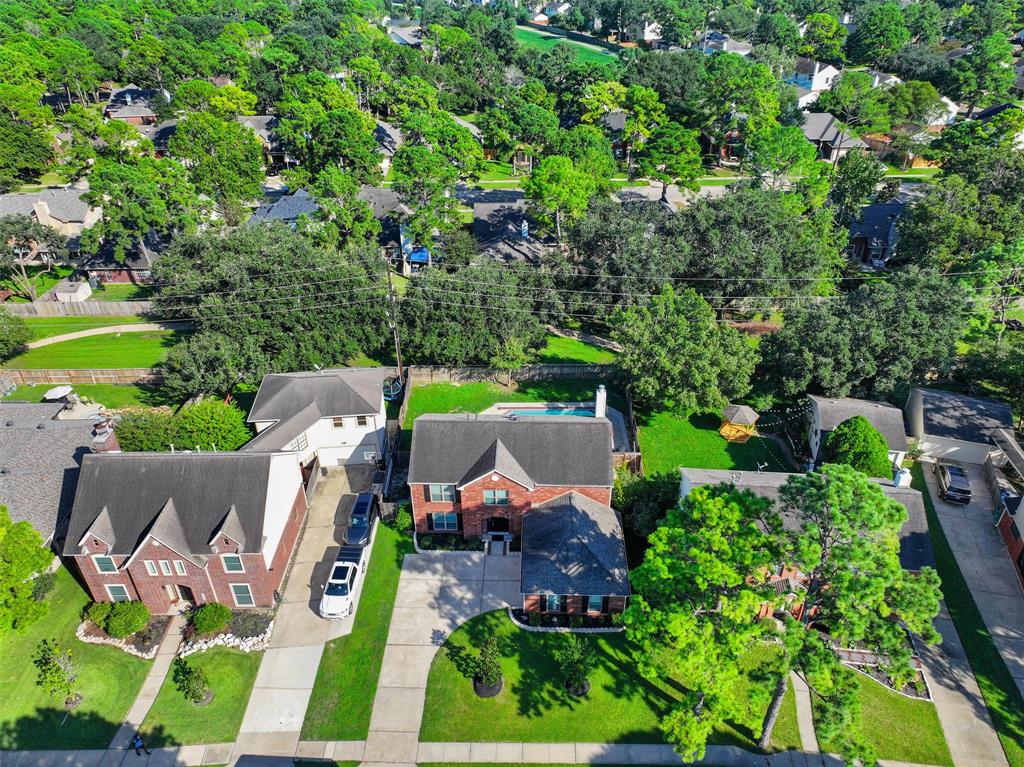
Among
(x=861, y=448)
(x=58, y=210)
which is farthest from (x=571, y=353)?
(x=58, y=210)

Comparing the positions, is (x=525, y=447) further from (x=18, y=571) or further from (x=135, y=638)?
(x=18, y=571)

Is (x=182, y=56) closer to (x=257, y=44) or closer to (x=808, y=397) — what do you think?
(x=257, y=44)

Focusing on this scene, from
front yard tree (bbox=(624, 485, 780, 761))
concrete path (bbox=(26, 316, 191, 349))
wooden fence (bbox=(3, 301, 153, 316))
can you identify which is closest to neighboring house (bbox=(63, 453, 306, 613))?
front yard tree (bbox=(624, 485, 780, 761))

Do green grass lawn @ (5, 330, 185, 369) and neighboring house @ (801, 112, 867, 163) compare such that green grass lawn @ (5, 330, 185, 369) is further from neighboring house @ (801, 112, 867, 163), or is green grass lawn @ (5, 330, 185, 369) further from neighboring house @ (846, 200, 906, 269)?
neighboring house @ (801, 112, 867, 163)

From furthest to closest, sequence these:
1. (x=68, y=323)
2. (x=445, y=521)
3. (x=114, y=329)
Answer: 1. (x=68, y=323)
2. (x=114, y=329)
3. (x=445, y=521)

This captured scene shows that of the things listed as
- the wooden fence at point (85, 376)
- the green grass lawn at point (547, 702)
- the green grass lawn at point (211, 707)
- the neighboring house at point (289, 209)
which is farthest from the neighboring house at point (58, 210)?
the green grass lawn at point (547, 702)

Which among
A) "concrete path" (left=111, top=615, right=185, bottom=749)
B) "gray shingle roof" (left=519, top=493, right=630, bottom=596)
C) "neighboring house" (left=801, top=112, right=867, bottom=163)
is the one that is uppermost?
"neighboring house" (left=801, top=112, right=867, bottom=163)
